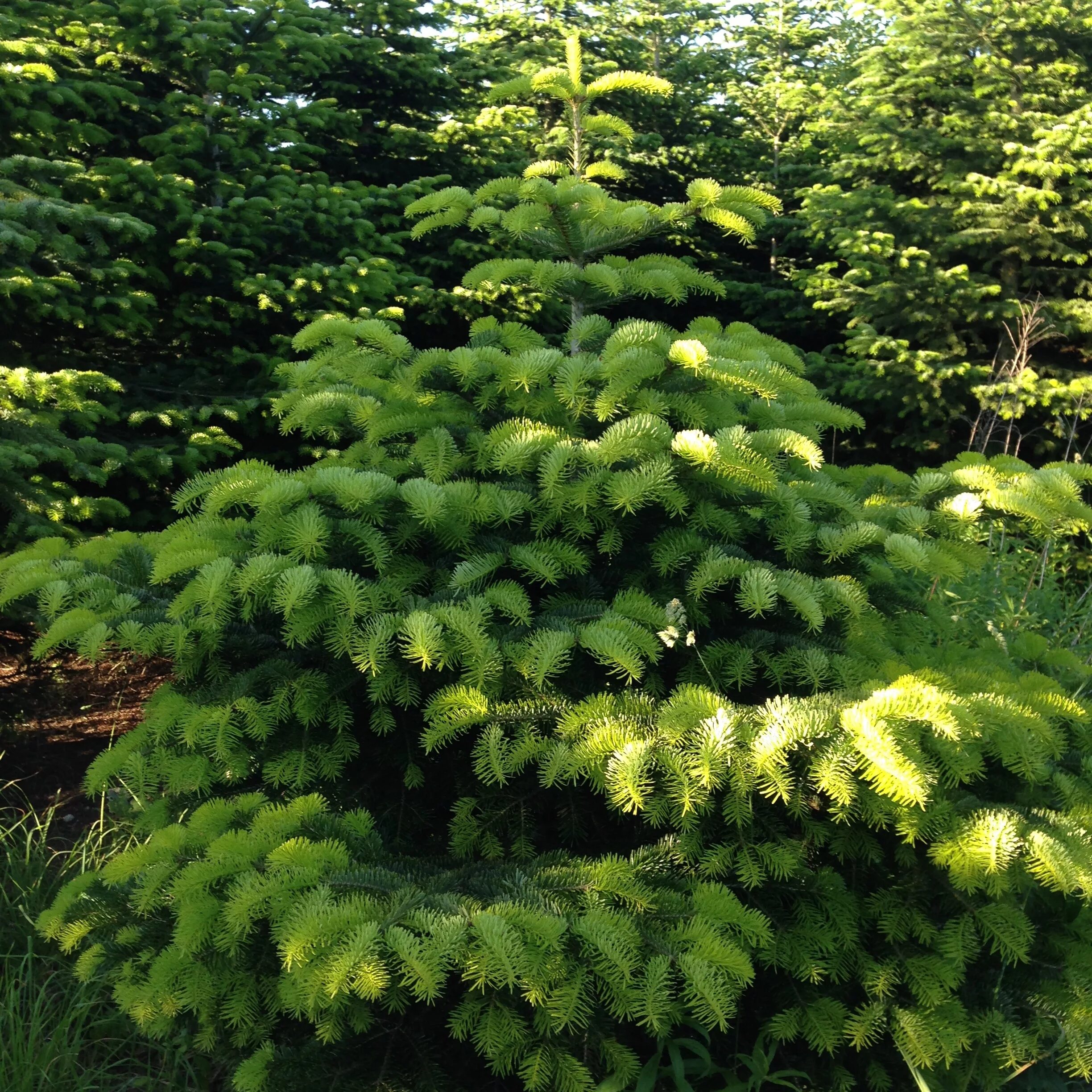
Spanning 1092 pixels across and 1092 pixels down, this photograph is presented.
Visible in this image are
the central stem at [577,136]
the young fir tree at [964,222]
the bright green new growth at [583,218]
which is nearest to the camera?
the bright green new growth at [583,218]

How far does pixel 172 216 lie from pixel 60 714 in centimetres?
300

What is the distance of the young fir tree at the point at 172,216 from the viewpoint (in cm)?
488

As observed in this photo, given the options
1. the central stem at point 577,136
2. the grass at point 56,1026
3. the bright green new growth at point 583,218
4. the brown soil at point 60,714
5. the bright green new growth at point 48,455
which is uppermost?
the central stem at point 577,136

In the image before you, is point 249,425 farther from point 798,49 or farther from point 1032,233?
point 798,49

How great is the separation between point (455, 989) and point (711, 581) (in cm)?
117

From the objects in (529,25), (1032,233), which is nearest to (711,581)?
(1032,233)

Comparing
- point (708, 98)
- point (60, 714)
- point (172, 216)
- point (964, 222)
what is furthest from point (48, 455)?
point (708, 98)

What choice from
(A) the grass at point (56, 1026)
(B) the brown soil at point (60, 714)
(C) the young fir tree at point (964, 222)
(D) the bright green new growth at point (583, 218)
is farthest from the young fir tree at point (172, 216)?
(C) the young fir tree at point (964, 222)

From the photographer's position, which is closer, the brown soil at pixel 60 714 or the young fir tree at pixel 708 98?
the brown soil at pixel 60 714

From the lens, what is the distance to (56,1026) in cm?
273

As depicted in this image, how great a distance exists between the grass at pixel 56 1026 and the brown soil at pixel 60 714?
2.46ft

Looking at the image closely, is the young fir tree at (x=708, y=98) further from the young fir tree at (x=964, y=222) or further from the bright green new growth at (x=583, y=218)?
the bright green new growth at (x=583, y=218)

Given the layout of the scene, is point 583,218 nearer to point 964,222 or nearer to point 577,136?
point 577,136

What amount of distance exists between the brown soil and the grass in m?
0.75
